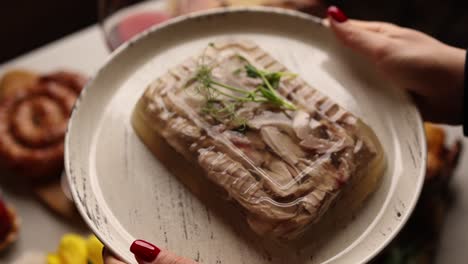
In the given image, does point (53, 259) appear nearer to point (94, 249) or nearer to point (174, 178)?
point (94, 249)

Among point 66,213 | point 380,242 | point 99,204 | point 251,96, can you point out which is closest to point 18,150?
point 66,213

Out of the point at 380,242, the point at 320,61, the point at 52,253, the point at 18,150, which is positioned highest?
the point at 320,61

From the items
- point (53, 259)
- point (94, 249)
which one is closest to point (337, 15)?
point (94, 249)

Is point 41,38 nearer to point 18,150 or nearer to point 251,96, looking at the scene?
point 18,150

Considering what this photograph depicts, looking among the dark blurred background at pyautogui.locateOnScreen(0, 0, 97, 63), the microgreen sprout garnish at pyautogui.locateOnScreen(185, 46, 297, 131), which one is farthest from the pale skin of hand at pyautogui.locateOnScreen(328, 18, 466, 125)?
the dark blurred background at pyautogui.locateOnScreen(0, 0, 97, 63)

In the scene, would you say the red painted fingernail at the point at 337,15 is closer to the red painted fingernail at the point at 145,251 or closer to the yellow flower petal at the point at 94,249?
the red painted fingernail at the point at 145,251

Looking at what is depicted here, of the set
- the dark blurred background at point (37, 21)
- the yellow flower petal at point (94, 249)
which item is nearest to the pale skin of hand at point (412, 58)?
the yellow flower petal at point (94, 249)
